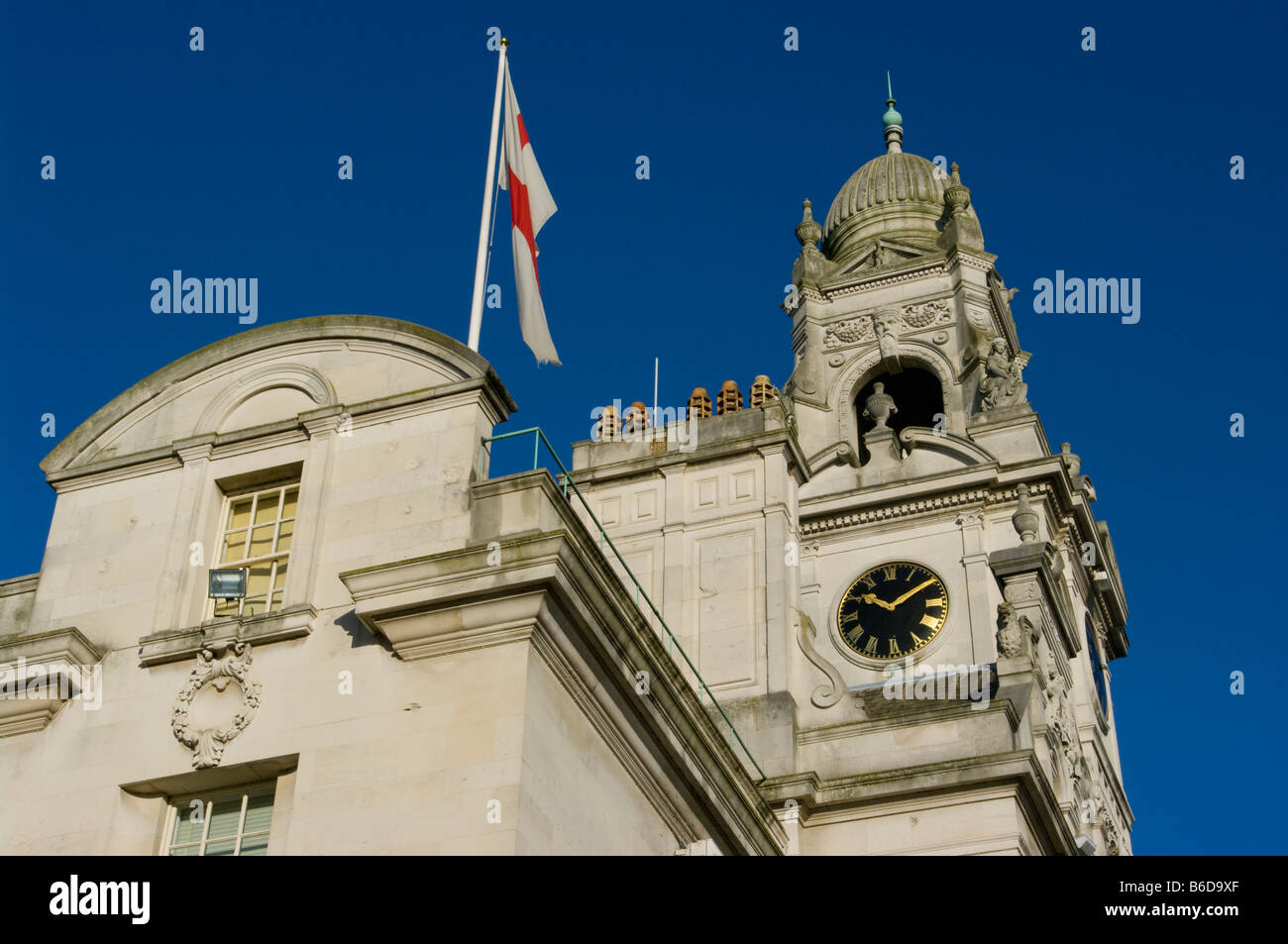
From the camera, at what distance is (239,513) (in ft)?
80.0

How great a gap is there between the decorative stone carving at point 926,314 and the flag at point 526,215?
3333cm

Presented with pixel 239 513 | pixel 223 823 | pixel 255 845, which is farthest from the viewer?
pixel 239 513

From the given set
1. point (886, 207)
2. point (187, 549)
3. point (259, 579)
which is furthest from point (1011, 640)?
point (886, 207)

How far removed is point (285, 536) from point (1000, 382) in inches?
1440

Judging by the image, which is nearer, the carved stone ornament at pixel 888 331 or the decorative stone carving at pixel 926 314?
the carved stone ornament at pixel 888 331

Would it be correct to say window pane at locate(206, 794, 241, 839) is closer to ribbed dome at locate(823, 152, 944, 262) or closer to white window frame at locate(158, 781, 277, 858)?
white window frame at locate(158, 781, 277, 858)

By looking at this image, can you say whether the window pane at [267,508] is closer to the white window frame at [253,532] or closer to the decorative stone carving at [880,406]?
the white window frame at [253,532]

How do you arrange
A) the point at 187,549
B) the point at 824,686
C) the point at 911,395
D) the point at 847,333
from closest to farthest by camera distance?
the point at 187,549 → the point at 824,686 → the point at 847,333 → the point at 911,395

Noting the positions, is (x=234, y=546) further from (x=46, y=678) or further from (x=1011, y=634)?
(x=1011, y=634)

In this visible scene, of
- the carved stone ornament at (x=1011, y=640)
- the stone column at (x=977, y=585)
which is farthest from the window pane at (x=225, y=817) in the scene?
the stone column at (x=977, y=585)

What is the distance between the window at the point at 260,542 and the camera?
23141mm

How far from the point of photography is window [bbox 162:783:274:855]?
69.6 feet

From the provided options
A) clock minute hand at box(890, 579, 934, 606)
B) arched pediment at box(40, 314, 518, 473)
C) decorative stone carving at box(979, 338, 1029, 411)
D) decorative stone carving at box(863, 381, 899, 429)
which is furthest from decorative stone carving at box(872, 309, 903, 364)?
arched pediment at box(40, 314, 518, 473)
